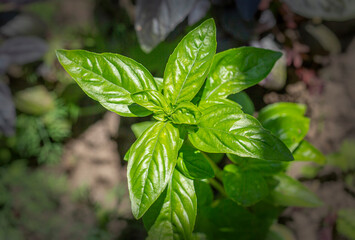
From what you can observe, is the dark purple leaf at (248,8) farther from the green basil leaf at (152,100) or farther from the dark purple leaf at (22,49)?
the dark purple leaf at (22,49)

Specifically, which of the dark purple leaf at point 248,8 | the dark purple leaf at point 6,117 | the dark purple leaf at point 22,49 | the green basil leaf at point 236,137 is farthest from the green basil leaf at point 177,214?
the dark purple leaf at point 22,49

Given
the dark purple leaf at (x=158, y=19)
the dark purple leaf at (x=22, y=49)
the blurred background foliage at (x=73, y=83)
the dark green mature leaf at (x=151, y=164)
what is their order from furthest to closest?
the dark purple leaf at (x=22, y=49) → the blurred background foliage at (x=73, y=83) → the dark purple leaf at (x=158, y=19) → the dark green mature leaf at (x=151, y=164)

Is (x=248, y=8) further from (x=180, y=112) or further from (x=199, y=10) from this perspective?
(x=180, y=112)

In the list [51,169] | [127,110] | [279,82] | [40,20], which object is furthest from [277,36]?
[51,169]

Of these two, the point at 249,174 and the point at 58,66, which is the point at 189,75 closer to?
the point at 249,174

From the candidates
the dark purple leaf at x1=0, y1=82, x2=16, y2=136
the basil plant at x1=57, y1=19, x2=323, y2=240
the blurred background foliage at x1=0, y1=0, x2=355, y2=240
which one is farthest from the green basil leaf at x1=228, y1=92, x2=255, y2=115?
the dark purple leaf at x1=0, y1=82, x2=16, y2=136

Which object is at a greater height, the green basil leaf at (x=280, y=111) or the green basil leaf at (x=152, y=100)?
the green basil leaf at (x=152, y=100)

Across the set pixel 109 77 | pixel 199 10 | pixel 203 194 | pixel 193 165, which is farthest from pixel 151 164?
pixel 199 10
